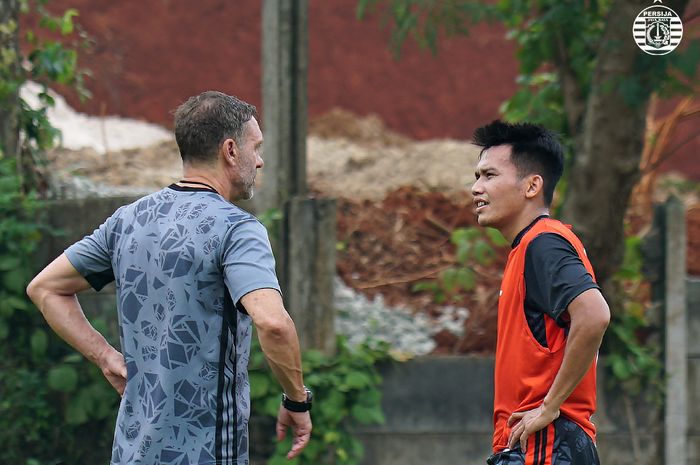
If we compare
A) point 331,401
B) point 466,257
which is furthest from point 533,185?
point 466,257

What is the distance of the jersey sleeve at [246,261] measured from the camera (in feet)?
10.5

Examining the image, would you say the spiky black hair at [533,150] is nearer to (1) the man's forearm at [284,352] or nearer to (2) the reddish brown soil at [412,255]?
(1) the man's forearm at [284,352]

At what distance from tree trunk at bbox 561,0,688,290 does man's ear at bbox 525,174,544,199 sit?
95.2 inches

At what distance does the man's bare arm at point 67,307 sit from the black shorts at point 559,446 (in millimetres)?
1318

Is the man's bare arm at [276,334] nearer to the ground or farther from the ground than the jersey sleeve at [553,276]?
nearer to the ground

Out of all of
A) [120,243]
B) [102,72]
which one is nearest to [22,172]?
[102,72]

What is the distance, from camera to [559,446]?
11.6 feet

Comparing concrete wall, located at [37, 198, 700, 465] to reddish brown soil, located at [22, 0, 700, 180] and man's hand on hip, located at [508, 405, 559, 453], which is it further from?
reddish brown soil, located at [22, 0, 700, 180]

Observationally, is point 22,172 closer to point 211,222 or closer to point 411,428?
point 411,428

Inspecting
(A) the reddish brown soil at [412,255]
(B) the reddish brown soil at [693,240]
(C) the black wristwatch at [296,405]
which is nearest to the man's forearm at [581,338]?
(C) the black wristwatch at [296,405]

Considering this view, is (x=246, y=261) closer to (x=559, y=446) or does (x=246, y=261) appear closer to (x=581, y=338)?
(x=581, y=338)

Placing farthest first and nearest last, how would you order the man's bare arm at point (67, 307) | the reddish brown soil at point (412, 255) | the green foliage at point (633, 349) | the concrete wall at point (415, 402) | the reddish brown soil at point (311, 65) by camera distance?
the reddish brown soil at point (311, 65)
the reddish brown soil at point (412, 255)
the green foliage at point (633, 349)
the concrete wall at point (415, 402)
the man's bare arm at point (67, 307)

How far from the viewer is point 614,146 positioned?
20.3 ft

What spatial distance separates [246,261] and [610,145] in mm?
3459
